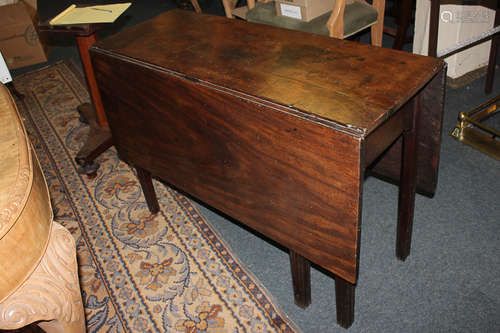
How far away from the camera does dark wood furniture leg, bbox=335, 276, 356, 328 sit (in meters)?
1.29

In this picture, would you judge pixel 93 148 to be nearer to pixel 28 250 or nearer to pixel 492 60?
pixel 28 250

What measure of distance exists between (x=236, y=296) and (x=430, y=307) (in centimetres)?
64

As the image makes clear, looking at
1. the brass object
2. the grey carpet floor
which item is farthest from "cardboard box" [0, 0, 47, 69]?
the brass object

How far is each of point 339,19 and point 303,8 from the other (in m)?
0.24

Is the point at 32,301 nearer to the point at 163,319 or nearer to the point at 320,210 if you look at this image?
the point at 320,210

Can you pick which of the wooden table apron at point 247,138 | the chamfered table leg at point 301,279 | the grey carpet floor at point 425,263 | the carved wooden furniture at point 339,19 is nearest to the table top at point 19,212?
the wooden table apron at point 247,138

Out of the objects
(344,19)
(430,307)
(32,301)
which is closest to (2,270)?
(32,301)

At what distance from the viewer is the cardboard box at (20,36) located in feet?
11.1

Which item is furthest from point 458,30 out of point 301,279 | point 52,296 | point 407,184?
point 52,296

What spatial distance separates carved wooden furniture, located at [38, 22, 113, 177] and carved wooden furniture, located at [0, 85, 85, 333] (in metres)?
1.19

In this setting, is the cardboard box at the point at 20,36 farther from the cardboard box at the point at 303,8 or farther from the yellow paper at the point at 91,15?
the cardboard box at the point at 303,8

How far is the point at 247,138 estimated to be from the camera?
1191 mm

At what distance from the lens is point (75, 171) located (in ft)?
7.78

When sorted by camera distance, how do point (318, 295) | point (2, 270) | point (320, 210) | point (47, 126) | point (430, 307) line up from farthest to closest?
1. point (47, 126)
2. point (318, 295)
3. point (430, 307)
4. point (320, 210)
5. point (2, 270)
